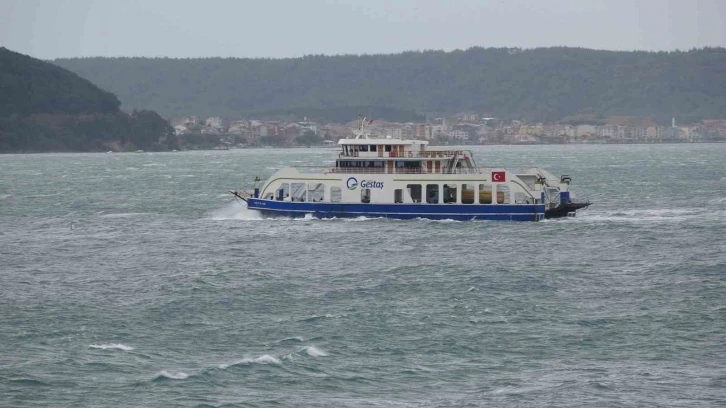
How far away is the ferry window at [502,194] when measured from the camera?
244 ft

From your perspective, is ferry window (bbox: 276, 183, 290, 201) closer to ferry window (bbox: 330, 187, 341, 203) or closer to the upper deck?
ferry window (bbox: 330, 187, 341, 203)

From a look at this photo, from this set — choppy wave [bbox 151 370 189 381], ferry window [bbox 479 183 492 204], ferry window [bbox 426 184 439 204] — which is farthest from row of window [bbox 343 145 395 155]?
choppy wave [bbox 151 370 189 381]

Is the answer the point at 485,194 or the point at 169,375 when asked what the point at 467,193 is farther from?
the point at 169,375

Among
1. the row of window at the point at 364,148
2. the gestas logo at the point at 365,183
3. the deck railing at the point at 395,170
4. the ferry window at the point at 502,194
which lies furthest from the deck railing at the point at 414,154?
the ferry window at the point at 502,194

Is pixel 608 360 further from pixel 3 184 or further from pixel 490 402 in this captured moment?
pixel 3 184

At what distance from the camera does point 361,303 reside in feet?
153

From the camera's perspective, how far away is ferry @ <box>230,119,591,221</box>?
74.2m

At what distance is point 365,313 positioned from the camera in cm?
4462

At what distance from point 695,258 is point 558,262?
19.7ft

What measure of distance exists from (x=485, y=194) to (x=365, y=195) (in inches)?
266

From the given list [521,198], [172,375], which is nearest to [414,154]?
[521,198]

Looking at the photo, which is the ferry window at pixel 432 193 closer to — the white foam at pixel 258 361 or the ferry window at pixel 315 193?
the ferry window at pixel 315 193

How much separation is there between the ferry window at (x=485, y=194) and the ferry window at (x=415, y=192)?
3.46m

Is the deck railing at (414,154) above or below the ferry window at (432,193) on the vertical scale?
above
